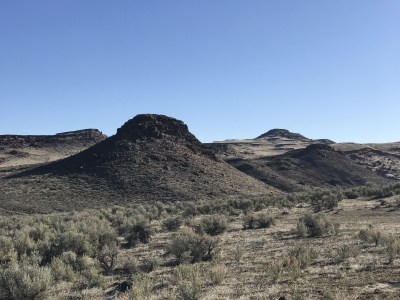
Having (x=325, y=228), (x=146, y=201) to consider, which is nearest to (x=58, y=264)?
(x=325, y=228)

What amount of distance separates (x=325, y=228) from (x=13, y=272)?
1653 cm

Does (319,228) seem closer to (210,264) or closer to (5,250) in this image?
Answer: (210,264)

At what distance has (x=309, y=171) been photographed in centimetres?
8762

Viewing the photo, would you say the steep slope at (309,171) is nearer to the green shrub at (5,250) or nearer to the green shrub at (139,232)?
the green shrub at (139,232)

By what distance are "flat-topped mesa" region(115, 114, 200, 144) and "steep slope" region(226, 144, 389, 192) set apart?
1825cm

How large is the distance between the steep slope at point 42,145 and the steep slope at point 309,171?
2422 inches

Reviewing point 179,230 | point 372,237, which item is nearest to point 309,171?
point 179,230

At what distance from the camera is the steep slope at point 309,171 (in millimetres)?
77938

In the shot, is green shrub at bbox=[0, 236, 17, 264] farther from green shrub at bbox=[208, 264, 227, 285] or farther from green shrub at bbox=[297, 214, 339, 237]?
green shrub at bbox=[297, 214, 339, 237]

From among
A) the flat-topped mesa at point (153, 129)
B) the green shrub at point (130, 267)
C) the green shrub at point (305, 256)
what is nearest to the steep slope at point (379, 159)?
the flat-topped mesa at point (153, 129)

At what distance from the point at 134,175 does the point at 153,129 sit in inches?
678

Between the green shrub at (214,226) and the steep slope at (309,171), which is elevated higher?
the steep slope at (309,171)

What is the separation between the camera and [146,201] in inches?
1953

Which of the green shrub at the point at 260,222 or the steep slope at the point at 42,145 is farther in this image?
the steep slope at the point at 42,145
